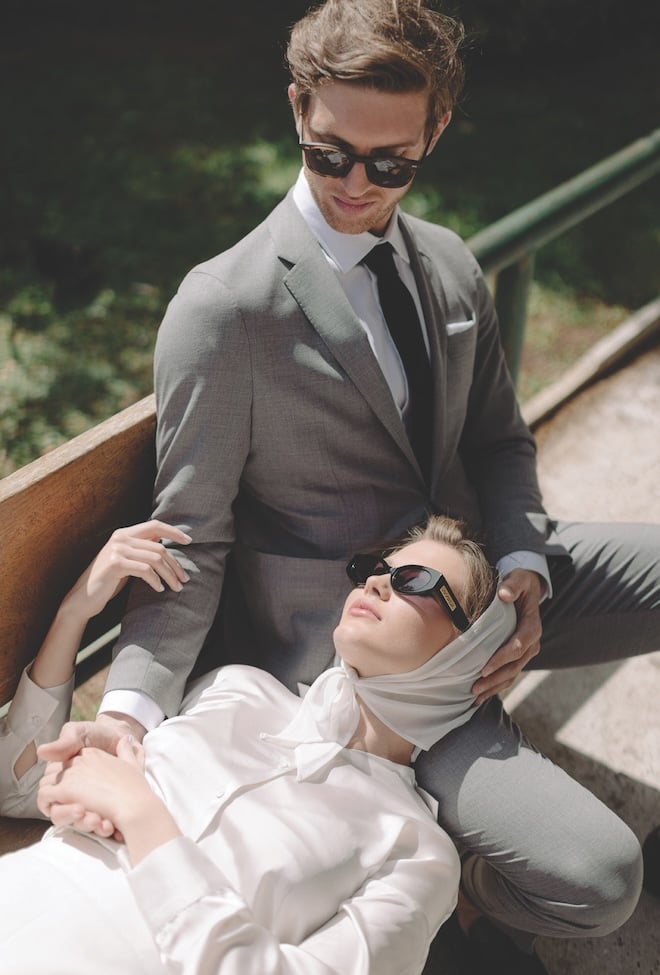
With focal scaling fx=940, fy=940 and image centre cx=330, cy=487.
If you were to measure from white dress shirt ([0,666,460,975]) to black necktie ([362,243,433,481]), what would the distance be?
861 mm

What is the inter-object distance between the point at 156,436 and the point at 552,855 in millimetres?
1327

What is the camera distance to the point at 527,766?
2.21 m

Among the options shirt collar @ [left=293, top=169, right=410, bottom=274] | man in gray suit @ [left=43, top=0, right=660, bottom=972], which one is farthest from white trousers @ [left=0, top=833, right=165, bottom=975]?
shirt collar @ [left=293, top=169, right=410, bottom=274]

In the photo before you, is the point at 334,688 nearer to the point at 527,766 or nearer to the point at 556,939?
the point at 527,766

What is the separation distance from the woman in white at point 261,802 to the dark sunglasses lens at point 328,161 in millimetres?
878

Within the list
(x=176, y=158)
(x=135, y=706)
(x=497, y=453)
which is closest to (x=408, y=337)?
(x=497, y=453)

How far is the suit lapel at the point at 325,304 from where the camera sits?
→ 2.26 meters

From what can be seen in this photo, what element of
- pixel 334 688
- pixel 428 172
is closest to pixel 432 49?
pixel 334 688

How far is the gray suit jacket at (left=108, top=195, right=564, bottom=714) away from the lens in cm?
218

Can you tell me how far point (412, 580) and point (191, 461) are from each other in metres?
0.59

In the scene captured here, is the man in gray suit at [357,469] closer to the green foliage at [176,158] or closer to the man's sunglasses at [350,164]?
the man's sunglasses at [350,164]

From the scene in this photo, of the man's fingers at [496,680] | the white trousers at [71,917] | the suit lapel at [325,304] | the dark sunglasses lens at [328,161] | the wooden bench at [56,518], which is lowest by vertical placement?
the man's fingers at [496,680]

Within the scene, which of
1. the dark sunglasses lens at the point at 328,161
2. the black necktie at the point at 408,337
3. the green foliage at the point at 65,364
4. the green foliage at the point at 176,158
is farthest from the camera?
the green foliage at the point at 176,158

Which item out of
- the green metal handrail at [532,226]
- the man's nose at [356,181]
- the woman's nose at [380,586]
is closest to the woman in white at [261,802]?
the woman's nose at [380,586]
